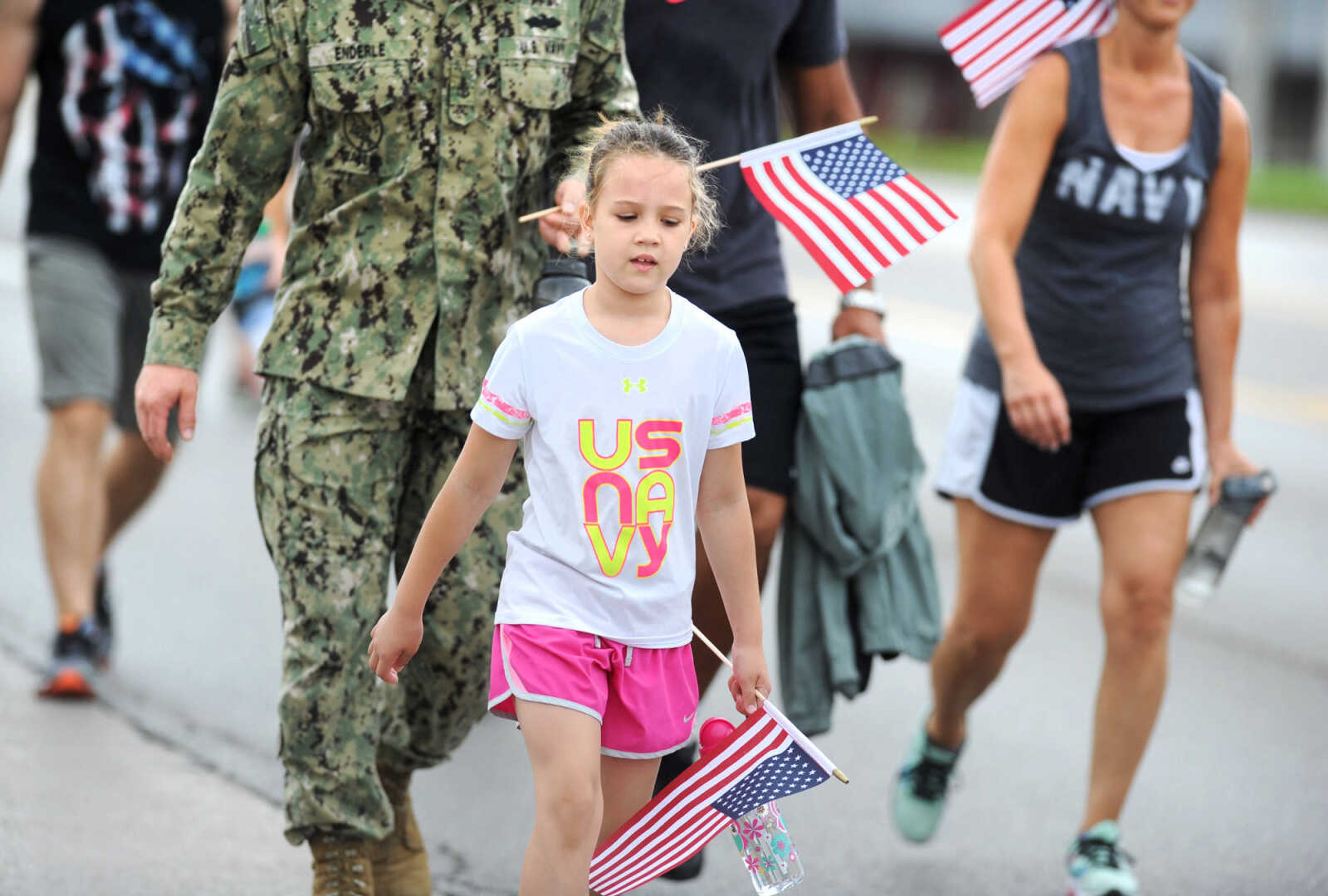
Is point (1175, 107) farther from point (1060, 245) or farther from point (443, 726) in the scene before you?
point (443, 726)

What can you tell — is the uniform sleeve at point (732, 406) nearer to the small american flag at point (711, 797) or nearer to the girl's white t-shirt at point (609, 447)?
the girl's white t-shirt at point (609, 447)

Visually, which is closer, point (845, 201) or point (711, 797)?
point (711, 797)

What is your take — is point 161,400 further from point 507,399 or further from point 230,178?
point 507,399

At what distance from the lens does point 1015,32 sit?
4746 mm

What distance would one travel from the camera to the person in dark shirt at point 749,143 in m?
4.25

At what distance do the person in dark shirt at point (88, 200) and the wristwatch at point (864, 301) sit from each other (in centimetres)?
237

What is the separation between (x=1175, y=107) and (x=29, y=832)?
3207mm

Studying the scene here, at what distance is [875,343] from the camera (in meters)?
4.61

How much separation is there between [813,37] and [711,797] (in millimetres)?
1966

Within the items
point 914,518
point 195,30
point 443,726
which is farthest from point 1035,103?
point 195,30

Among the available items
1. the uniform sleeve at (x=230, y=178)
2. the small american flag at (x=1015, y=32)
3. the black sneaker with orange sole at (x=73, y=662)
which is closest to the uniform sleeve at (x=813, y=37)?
the small american flag at (x=1015, y=32)

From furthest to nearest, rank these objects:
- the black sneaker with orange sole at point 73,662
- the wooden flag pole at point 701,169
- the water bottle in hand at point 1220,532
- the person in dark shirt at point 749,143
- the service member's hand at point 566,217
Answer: the black sneaker with orange sole at point 73,662 → the water bottle in hand at point 1220,532 → the person in dark shirt at point 749,143 → the service member's hand at point 566,217 → the wooden flag pole at point 701,169

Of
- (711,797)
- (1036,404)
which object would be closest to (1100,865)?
(1036,404)

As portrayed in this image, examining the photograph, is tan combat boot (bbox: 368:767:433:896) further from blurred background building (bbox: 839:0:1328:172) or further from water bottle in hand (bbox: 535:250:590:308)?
blurred background building (bbox: 839:0:1328:172)
